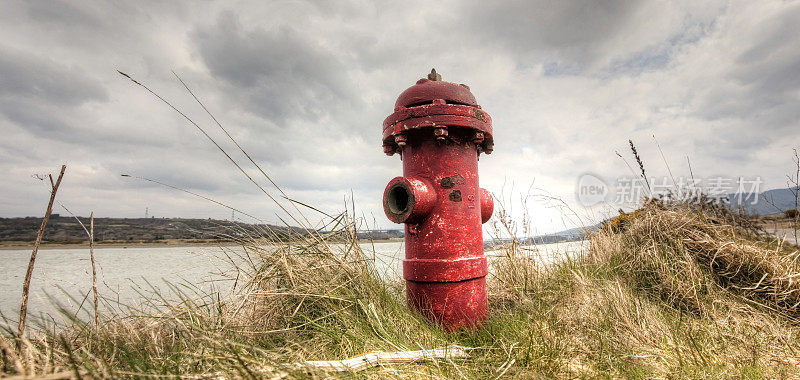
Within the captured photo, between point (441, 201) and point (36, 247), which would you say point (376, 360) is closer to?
point (441, 201)

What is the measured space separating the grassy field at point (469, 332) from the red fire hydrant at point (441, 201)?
6.1 inches

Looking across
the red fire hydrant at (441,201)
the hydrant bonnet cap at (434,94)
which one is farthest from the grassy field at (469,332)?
the hydrant bonnet cap at (434,94)

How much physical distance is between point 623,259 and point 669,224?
0.45m

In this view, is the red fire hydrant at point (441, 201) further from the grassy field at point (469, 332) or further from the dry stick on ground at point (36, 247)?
the dry stick on ground at point (36, 247)

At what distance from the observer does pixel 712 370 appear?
135cm

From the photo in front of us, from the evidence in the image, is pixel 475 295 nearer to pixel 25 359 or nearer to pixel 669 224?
pixel 25 359

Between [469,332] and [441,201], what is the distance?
69cm

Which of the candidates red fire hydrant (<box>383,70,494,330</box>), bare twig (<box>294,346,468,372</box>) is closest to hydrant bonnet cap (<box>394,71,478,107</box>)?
red fire hydrant (<box>383,70,494,330</box>)

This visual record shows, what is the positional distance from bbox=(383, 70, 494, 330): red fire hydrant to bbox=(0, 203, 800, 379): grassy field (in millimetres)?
155

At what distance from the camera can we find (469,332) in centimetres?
189

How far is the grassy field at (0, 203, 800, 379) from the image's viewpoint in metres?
1.21

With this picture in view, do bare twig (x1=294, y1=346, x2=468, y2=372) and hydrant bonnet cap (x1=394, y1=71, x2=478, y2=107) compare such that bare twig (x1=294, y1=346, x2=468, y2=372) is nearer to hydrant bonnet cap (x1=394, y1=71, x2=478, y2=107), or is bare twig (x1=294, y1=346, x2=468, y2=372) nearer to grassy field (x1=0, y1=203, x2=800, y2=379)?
grassy field (x1=0, y1=203, x2=800, y2=379)

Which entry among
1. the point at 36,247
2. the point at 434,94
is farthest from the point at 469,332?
the point at 36,247

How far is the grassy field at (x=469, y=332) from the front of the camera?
1212 millimetres
